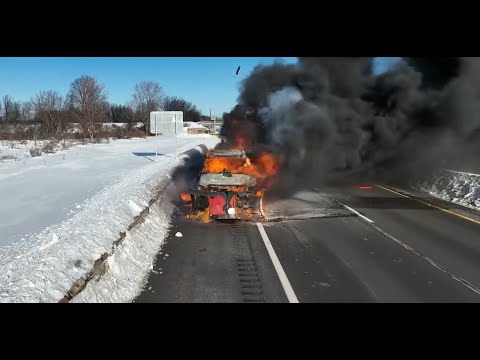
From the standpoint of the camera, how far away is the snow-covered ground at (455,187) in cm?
1333

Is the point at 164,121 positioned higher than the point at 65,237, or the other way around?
the point at 164,121

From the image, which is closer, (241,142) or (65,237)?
(65,237)

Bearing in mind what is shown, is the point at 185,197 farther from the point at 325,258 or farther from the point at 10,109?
the point at 10,109

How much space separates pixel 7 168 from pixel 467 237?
22.5 meters

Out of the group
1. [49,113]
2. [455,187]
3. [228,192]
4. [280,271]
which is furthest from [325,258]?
[49,113]

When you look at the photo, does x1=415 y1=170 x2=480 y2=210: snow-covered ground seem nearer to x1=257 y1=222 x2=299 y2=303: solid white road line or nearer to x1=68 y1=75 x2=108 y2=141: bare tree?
x1=257 y1=222 x2=299 y2=303: solid white road line

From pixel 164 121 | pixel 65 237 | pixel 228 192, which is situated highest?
pixel 164 121

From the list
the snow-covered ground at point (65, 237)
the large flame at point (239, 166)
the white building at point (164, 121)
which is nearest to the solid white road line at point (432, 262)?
the large flame at point (239, 166)

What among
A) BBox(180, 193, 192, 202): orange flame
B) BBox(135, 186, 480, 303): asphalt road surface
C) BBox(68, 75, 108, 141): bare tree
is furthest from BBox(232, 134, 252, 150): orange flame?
BBox(68, 75, 108, 141): bare tree

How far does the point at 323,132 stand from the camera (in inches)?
601

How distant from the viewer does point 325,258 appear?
723 cm

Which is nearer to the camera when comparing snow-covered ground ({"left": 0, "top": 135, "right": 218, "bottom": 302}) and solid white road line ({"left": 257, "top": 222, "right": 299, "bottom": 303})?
snow-covered ground ({"left": 0, "top": 135, "right": 218, "bottom": 302})

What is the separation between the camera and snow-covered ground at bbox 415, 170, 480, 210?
525 inches

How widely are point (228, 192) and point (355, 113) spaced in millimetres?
9265
